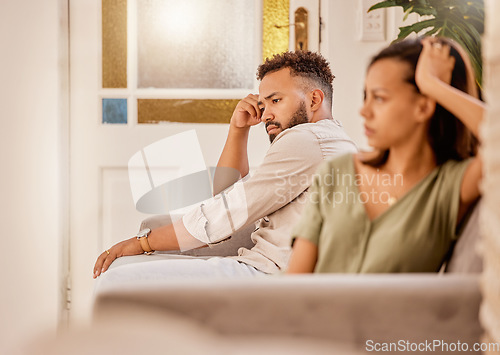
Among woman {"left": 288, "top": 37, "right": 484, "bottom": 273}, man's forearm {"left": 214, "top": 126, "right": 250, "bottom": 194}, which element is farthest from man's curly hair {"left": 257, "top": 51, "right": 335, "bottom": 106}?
woman {"left": 288, "top": 37, "right": 484, "bottom": 273}

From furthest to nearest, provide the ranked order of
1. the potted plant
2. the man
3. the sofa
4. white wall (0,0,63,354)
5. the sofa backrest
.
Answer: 1. white wall (0,0,63,354)
2. the potted plant
3. the man
4. the sofa backrest
5. the sofa

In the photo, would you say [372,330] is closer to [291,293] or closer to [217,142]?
[291,293]

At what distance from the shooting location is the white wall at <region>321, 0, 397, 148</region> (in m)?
2.76

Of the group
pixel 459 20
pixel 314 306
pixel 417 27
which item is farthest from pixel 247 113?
pixel 314 306

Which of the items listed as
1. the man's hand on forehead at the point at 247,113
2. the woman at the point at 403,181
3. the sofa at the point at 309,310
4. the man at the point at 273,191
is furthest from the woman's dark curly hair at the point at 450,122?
the man's hand on forehead at the point at 247,113

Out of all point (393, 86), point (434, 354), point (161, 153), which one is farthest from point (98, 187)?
point (434, 354)

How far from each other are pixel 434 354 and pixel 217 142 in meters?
2.10

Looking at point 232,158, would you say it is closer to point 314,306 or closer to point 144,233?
point 144,233

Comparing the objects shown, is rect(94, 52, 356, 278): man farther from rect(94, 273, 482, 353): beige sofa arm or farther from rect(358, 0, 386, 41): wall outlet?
rect(358, 0, 386, 41): wall outlet

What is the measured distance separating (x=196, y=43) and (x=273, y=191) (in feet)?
4.91

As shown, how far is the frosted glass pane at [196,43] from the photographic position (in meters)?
2.85

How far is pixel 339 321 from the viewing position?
0.79m

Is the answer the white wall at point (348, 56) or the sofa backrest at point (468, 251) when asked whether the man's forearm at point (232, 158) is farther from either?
the sofa backrest at point (468, 251)

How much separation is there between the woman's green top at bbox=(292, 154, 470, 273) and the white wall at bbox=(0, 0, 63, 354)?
195 cm
